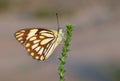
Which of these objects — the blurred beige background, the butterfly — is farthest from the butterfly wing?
the blurred beige background

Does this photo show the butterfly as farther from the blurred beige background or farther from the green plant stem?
the blurred beige background

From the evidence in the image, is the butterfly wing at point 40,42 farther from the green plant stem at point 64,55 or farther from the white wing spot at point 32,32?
the green plant stem at point 64,55

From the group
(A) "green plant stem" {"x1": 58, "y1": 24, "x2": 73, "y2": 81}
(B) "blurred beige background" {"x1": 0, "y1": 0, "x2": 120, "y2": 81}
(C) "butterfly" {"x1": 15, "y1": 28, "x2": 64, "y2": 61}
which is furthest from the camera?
(B) "blurred beige background" {"x1": 0, "y1": 0, "x2": 120, "y2": 81}

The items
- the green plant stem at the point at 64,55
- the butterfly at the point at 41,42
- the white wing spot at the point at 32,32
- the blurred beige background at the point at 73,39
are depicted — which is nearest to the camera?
the green plant stem at the point at 64,55

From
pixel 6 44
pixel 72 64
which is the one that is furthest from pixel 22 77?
pixel 6 44

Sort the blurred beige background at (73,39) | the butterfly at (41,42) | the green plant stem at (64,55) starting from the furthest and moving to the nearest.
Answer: the blurred beige background at (73,39) < the butterfly at (41,42) < the green plant stem at (64,55)

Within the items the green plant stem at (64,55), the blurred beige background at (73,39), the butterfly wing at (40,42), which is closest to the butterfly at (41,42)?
the butterfly wing at (40,42)

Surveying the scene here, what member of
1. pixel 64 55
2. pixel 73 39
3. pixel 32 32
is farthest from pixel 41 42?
pixel 73 39
